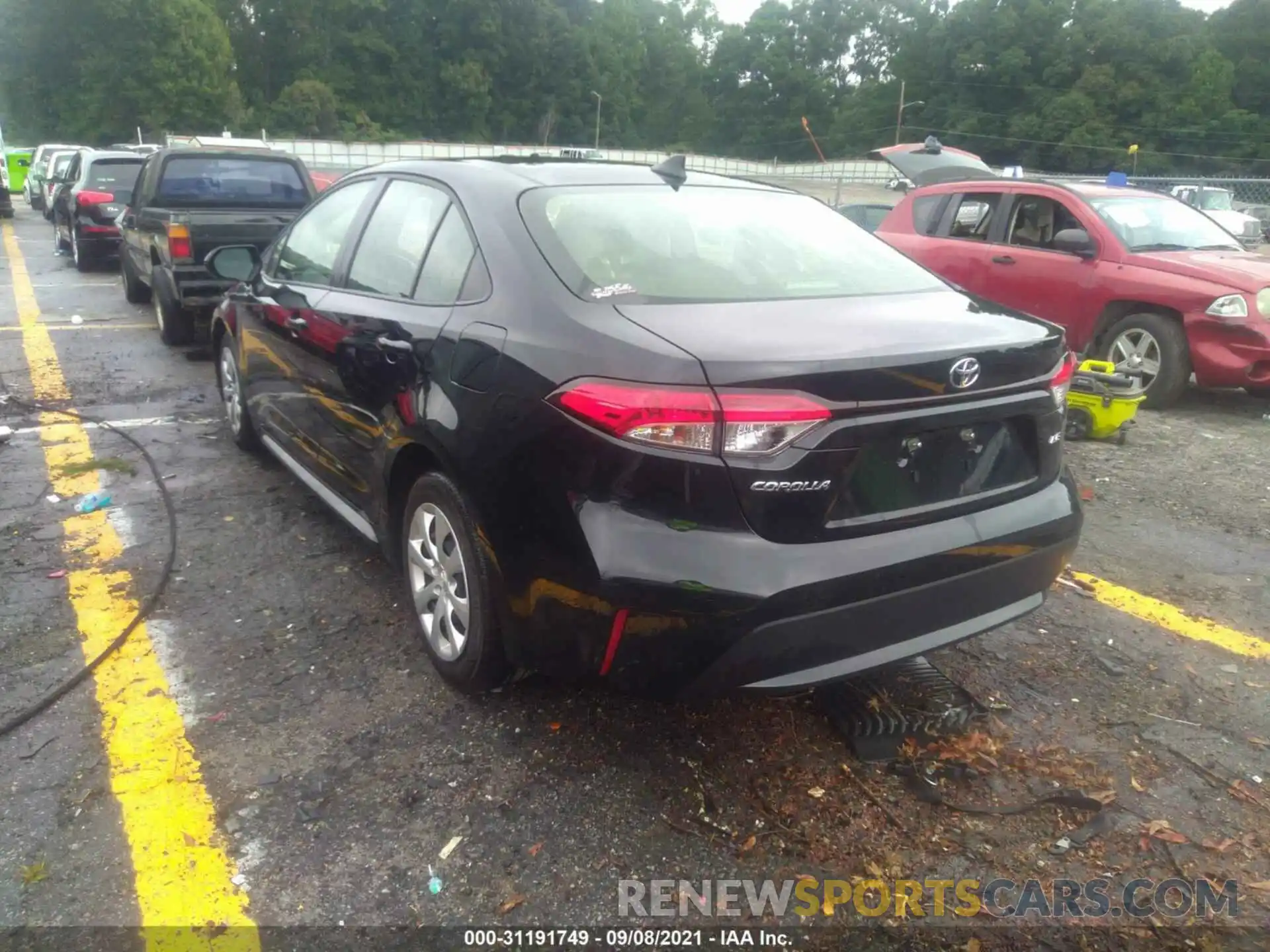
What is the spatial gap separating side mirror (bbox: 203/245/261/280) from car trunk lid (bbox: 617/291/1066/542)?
3.60 meters

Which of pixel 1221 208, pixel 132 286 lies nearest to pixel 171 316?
pixel 132 286

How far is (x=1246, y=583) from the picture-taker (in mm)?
4133

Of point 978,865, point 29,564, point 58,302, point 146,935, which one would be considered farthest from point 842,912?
point 58,302

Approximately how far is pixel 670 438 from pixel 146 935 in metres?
1.66

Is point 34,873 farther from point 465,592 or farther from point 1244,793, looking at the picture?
point 1244,793

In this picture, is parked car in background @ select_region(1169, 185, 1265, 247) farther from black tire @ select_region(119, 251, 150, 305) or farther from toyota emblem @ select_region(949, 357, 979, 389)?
black tire @ select_region(119, 251, 150, 305)

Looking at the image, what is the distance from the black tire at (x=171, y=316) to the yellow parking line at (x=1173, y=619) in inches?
280

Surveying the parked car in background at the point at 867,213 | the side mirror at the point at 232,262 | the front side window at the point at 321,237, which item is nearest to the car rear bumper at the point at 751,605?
the front side window at the point at 321,237

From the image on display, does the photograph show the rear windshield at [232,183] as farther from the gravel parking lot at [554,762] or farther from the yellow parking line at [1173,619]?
the yellow parking line at [1173,619]

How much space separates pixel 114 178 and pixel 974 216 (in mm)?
12234

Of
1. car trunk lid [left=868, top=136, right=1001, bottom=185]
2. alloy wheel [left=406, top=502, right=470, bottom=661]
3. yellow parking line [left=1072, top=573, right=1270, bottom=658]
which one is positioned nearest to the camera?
alloy wheel [left=406, top=502, right=470, bottom=661]

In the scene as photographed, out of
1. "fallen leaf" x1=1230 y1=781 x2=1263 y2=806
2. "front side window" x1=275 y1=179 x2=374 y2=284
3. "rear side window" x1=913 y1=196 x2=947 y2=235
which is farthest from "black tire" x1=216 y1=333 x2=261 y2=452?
"rear side window" x1=913 y1=196 x2=947 y2=235

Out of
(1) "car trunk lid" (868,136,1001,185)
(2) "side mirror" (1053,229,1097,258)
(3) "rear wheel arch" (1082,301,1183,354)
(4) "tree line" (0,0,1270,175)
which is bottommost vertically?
(3) "rear wheel arch" (1082,301,1183,354)

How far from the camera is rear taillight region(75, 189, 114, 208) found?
42.0ft
